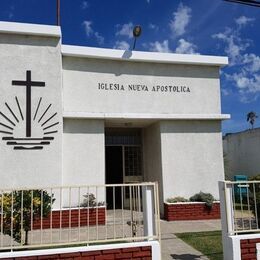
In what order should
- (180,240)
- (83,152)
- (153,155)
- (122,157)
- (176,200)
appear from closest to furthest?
(180,240), (83,152), (176,200), (153,155), (122,157)

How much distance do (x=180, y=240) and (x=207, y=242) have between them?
0.65 metres

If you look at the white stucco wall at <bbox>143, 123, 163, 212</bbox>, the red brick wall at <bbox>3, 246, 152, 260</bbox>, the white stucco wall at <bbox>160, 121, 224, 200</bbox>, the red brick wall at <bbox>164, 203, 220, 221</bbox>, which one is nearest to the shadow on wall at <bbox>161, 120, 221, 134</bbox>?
the white stucco wall at <bbox>160, 121, 224, 200</bbox>

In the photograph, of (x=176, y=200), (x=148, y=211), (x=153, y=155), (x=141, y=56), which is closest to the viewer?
(x=148, y=211)

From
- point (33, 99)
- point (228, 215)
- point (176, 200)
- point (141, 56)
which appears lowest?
point (176, 200)

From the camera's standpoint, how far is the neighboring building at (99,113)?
391 inches

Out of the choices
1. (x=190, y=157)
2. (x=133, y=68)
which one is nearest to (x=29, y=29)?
(x=133, y=68)

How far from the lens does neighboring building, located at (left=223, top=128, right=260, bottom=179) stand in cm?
1812

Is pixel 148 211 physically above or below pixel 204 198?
above

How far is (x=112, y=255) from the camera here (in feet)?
18.1

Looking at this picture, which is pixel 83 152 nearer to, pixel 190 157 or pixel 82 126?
pixel 82 126

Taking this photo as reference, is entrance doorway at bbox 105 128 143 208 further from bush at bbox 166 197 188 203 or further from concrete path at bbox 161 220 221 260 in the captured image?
concrete path at bbox 161 220 221 260

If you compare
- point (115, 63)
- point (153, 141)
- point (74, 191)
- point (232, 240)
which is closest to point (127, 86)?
point (115, 63)

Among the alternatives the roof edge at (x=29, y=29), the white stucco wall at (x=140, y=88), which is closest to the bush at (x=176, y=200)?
the white stucco wall at (x=140, y=88)

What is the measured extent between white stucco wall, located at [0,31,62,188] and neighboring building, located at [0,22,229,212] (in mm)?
27
